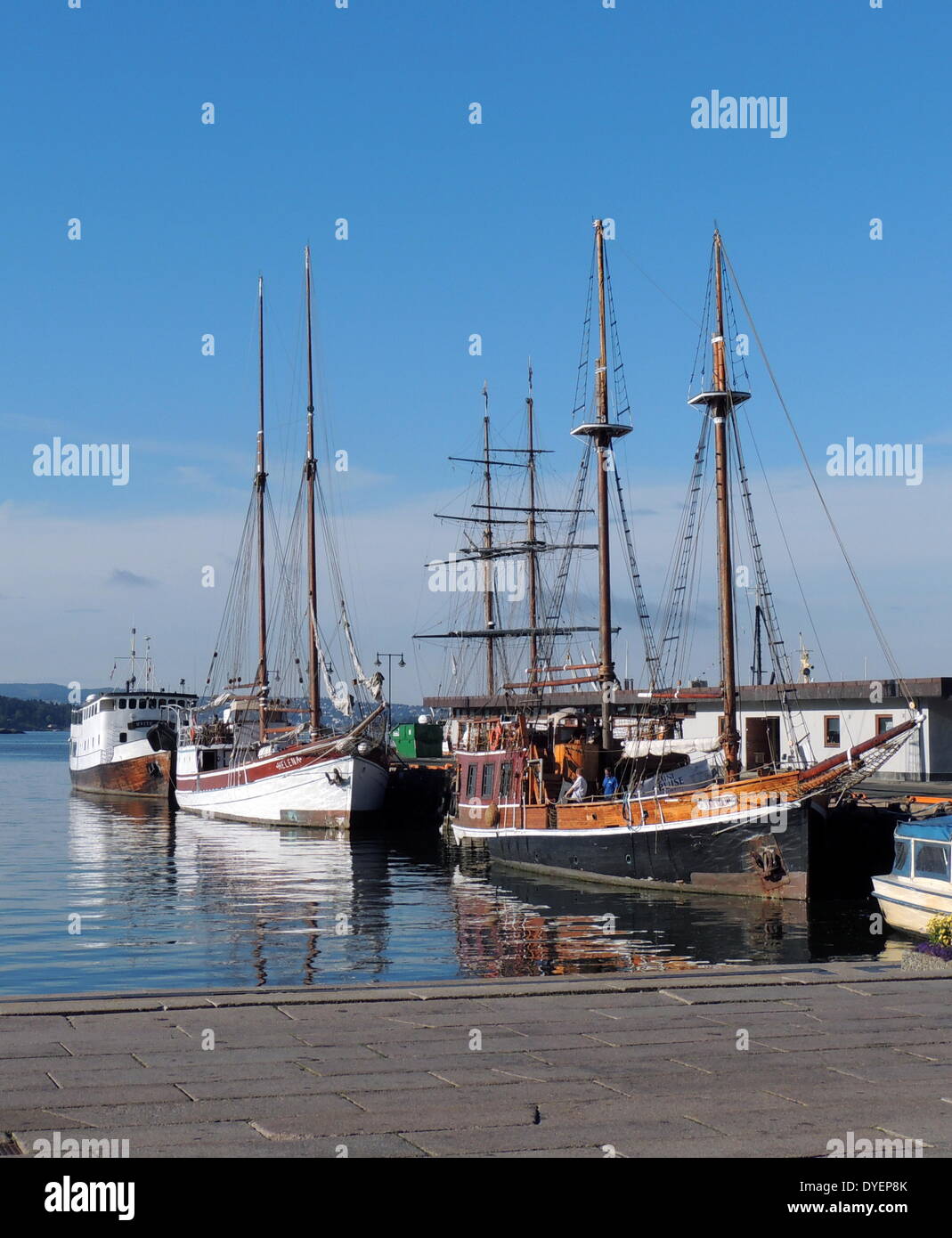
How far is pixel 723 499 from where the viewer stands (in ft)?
121

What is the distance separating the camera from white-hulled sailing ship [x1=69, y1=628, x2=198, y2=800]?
81562 mm

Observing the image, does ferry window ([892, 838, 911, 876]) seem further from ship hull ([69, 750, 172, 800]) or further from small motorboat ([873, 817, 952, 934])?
ship hull ([69, 750, 172, 800])

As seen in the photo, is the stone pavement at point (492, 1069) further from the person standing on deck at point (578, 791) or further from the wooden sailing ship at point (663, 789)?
the person standing on deck at point (578, 791)

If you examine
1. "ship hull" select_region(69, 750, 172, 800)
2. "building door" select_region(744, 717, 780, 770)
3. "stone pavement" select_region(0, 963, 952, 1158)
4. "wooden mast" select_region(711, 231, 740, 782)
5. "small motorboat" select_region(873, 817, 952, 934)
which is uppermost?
"wooden mast" select_region(711, 231, 740, 782)

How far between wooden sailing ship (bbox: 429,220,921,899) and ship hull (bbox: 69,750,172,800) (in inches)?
1493

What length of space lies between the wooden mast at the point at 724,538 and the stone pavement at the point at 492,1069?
23212 millimetres

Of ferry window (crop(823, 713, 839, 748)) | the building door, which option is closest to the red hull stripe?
the building door

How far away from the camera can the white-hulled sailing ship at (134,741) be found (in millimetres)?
81562

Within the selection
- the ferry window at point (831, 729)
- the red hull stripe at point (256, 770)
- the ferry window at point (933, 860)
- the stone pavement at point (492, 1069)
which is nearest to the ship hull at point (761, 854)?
the ferry window at point (933, 860)

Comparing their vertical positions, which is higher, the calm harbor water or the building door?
the building door

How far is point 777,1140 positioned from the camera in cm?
723

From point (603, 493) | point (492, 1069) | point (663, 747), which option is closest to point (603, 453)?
point (603, 493)

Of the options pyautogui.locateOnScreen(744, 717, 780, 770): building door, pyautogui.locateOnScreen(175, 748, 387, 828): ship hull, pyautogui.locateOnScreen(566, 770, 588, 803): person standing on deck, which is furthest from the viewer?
pyautogui.locateOnScreen(175, 748, 387, 828): ship hull

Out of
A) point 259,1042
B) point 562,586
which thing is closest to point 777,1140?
point 259,1042
